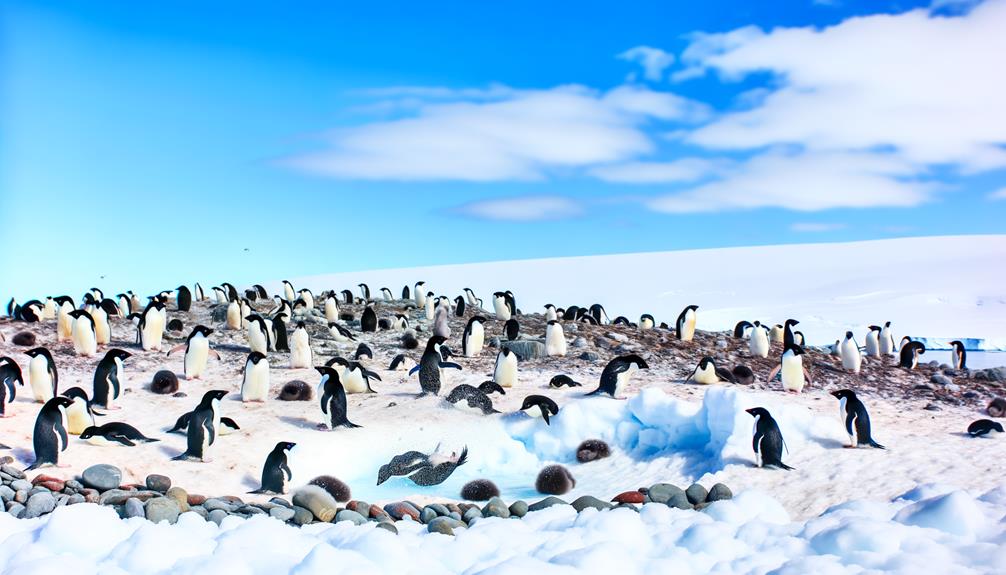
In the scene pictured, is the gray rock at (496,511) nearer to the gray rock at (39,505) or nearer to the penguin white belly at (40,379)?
the gray rock at (39,505)

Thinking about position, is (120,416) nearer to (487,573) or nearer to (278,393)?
(278,393)

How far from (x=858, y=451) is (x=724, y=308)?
2797 cm

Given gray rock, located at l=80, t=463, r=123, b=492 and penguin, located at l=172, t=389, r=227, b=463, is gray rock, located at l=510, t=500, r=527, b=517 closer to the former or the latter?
gray rock, located at l=80, t=463, r=123, b=492

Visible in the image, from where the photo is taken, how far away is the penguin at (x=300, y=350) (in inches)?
509

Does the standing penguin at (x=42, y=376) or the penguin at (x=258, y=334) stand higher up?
the penguin at (x=258, y=334)

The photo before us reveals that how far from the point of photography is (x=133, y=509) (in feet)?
20.7

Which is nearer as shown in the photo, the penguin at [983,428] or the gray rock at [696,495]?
the gray rock at [696,495]

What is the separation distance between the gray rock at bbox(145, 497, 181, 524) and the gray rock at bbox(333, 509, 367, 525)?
1.12 m

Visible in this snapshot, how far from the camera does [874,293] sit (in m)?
35.5

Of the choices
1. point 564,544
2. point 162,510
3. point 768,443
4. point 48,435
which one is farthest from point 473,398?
point 564,544

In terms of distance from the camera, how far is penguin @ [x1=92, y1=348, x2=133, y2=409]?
10320 millimetres

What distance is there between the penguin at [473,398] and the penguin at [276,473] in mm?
2852

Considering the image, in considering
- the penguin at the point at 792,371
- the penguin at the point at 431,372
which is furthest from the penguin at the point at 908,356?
the penguin at the point at 431,372

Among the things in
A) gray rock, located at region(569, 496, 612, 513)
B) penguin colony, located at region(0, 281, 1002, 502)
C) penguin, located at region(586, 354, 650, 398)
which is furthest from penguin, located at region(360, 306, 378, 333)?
gray rock, located at region(569, 496, 612, 513)
